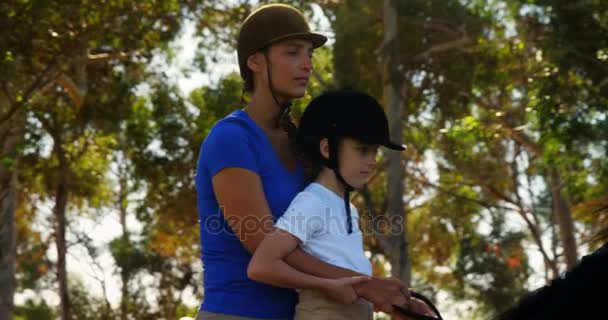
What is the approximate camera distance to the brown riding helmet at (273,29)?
3.07 m

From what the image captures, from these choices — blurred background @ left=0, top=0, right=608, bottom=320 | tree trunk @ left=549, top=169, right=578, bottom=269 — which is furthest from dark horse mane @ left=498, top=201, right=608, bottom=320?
tree trunk @ left=549, top=169, right=578, bottom=269

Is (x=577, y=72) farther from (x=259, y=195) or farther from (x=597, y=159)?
(x=259, y=195)

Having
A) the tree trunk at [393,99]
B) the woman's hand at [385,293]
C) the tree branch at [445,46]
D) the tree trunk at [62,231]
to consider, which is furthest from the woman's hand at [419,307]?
the tree trunk at [62,231]

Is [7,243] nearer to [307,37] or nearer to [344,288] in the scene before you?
[307,37]

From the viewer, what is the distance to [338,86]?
759 inches

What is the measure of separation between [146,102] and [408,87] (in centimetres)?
610

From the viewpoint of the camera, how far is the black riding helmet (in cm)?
283

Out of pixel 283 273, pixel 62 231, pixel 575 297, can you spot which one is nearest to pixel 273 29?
pixel 283 273

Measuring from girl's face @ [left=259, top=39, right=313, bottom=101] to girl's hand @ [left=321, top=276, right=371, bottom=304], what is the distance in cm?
77

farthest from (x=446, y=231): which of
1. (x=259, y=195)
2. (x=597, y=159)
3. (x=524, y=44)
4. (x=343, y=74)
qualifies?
(x=259, y=195)

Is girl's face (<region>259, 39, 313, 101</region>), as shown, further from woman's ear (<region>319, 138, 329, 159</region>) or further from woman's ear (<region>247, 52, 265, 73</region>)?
woman's ear (<region>319, 138, 329, 159</region>)

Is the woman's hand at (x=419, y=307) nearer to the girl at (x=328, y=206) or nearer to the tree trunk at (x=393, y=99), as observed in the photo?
the girl at (x=328, y=206)

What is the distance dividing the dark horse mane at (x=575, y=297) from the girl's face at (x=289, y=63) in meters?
1.33

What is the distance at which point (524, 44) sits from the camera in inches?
679
